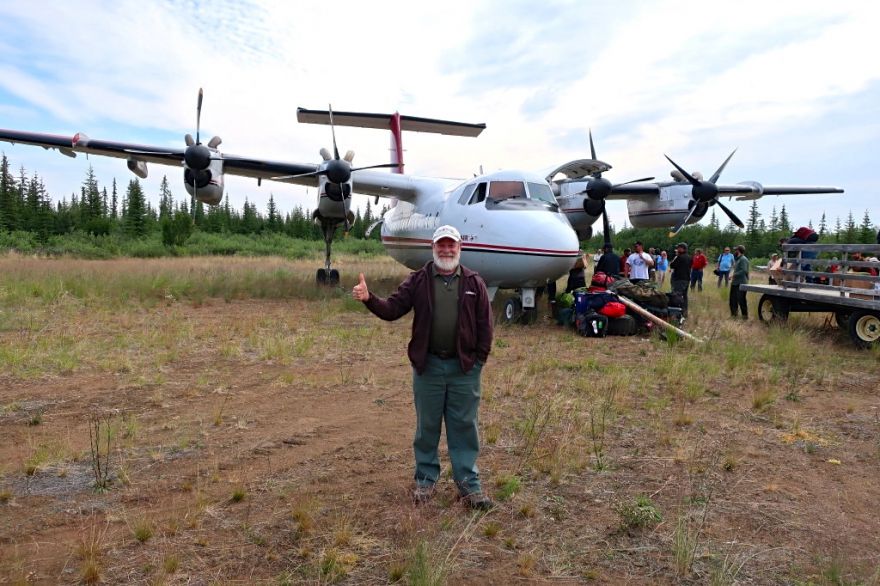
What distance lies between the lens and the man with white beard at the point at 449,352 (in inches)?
150

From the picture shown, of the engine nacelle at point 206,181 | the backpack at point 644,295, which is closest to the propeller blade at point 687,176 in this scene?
the backpack at point 644,295

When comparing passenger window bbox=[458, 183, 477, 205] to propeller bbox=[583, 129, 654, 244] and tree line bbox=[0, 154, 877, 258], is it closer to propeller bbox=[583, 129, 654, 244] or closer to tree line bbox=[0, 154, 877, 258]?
propeller bbox=[583, 129, 654, 244]

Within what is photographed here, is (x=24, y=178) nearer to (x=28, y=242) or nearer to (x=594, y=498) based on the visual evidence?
(x=28, y=242)

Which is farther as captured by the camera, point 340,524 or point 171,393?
point 171,393

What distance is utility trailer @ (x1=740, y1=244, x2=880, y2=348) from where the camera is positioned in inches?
368

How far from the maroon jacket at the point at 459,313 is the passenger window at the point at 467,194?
7929 mm

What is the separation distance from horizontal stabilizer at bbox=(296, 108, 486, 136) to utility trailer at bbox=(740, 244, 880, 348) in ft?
33.9

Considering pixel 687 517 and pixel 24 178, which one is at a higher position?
pixel 24 178

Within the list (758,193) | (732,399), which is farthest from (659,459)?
(758,193)

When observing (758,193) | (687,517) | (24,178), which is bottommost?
(687,517)

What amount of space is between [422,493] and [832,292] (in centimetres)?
1020

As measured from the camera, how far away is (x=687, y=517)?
3.65 metres

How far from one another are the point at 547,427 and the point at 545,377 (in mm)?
Answer: 2008

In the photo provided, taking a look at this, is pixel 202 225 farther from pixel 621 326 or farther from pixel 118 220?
pixel 621 326
